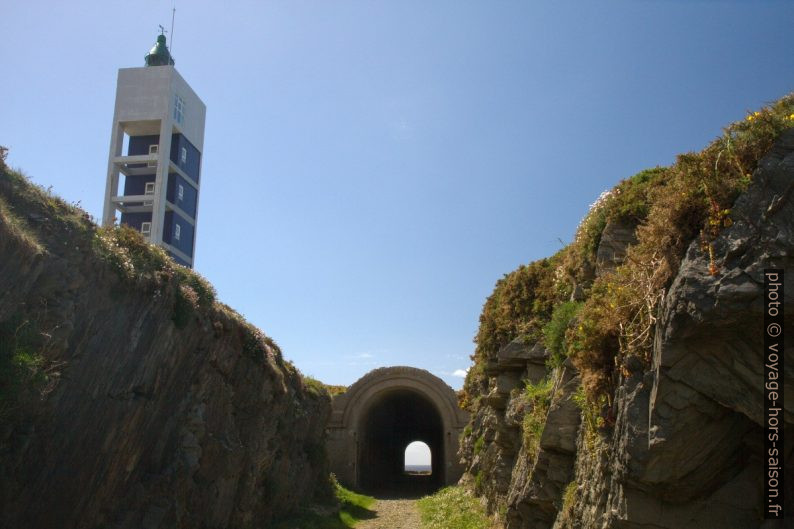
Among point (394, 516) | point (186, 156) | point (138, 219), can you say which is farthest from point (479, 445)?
point (186, 156)

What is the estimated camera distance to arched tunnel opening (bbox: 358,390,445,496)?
30516 mm

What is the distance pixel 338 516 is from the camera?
61.8 ft

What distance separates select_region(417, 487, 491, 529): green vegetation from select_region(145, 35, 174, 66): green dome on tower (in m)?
25.7

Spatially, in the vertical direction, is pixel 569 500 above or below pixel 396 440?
below

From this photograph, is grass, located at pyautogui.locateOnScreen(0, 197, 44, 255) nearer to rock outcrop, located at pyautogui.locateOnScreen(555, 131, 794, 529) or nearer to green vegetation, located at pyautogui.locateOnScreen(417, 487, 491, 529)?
rock outcrop, located at pyautogui.locateOnScreen(555, 131, 794, 529)

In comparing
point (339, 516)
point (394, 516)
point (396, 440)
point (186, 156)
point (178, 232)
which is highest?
point (186, 156)

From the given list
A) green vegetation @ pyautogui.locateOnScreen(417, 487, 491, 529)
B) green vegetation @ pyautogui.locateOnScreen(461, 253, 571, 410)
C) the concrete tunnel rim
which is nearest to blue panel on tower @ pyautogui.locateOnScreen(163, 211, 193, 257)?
the concrete tunnel rim

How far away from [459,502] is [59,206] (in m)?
14.2

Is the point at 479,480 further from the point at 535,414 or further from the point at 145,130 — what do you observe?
the point at 145,130

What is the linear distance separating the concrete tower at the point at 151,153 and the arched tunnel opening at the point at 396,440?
1302cm

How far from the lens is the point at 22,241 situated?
8.23m

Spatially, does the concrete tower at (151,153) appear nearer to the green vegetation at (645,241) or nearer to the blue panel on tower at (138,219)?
the blue panel on tower at (138,219)

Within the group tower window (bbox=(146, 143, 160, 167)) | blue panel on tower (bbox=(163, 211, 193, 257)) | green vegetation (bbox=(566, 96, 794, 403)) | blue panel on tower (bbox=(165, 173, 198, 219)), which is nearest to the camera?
green vegetation (bbox=(566, 96, 794, 403))

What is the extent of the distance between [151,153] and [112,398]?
24845mm
